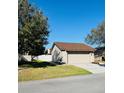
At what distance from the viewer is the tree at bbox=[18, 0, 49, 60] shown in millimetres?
10273

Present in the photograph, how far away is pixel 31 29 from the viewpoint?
1045 cm

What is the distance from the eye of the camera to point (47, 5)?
11.3 m

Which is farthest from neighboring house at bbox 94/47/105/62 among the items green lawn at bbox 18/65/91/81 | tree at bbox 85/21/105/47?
green lawn at bbox 18/65/91/81

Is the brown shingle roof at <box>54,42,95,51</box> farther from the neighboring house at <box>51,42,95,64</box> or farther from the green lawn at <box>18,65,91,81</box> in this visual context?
the green lawn at <box>18,65,91,81</box>

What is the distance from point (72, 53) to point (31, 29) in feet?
19.5

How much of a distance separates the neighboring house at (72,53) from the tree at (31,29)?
175 inches

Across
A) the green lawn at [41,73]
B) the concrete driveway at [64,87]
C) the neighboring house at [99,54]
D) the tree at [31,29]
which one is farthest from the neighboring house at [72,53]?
the concrete driveway at [64,87]

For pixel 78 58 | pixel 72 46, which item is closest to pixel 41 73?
pixel 78 58

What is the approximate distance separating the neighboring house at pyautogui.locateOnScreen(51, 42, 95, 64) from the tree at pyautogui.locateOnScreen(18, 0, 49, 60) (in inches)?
175

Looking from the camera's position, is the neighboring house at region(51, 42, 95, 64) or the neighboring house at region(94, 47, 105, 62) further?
the neighboring house at region(94, 47, 105, 62)

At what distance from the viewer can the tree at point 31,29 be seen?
10273 mm
